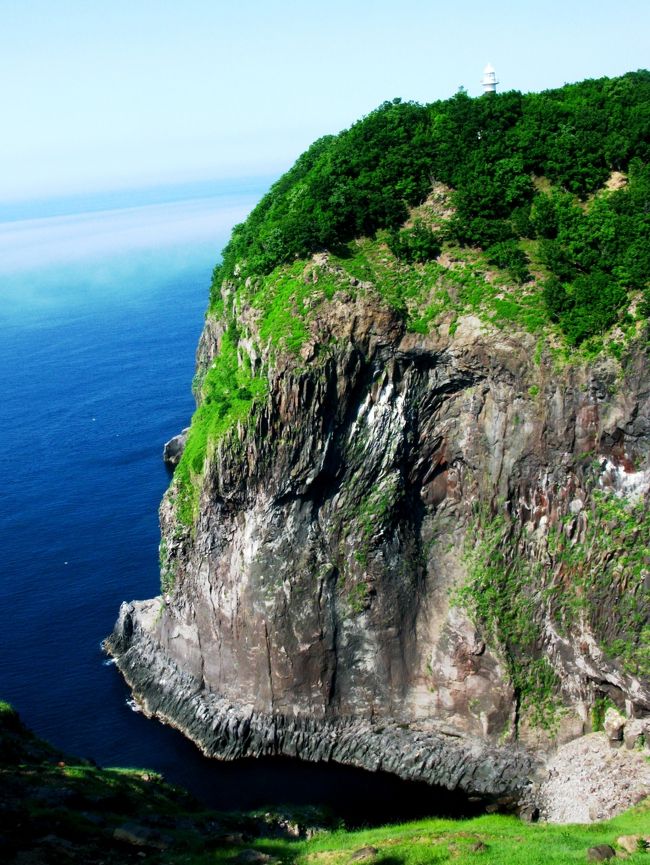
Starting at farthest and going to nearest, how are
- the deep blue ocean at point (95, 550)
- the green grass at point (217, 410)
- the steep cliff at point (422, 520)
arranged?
1. the green grass at point (217, 410)
2. the deep blue ocean at point (95, 550)
3. the steep cliff at point (422, 520)

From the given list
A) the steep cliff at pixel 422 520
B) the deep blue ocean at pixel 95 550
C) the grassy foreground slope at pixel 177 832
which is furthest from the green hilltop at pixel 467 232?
the grassy foreground slope at pixel 177 832

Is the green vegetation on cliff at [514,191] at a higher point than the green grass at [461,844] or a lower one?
higher

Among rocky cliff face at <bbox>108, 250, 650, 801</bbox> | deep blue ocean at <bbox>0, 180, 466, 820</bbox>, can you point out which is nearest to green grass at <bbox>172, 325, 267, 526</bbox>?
rocky cliff face at <bbox>108, 250, 650, 801</bbox>

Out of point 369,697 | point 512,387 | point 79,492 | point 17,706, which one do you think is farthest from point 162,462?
point 512,387

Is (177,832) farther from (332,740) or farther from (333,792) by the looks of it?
(332,740)

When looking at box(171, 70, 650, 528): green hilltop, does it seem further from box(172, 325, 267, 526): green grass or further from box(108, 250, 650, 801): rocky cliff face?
box(108, 250, 650, 801): rocky cliff face

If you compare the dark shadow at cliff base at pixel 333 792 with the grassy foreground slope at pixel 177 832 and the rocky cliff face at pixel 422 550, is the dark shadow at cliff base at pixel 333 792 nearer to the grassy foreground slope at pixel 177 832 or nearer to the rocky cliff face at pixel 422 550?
the rocky cliff face at pixel 422 550

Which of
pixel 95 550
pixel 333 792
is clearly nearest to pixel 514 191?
pixel 333 792
